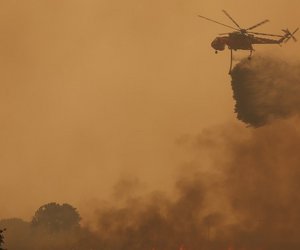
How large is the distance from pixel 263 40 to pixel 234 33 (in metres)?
5.09

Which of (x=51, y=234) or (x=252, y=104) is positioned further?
(x=51, y=234)

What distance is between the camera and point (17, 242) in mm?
191500

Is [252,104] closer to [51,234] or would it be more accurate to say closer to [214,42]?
[214,42]

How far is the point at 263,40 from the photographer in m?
110

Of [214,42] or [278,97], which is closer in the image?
[214,42]

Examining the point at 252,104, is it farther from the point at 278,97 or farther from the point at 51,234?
the point at 51,234

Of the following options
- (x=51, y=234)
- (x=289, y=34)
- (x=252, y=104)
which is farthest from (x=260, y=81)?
(x=51, y=234)

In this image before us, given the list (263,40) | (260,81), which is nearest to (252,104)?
(260,81)

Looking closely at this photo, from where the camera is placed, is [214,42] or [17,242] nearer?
[214,42]

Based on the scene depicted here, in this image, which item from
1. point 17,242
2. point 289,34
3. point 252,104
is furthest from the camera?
point 17,242

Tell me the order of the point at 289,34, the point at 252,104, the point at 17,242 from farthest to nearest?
1. the point at 17,242
2. the point at 252,104
3. the point at 289,34

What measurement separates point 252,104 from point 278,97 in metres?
5.85

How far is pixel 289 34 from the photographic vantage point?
10794cm

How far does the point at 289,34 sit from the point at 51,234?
108996 millimetres
